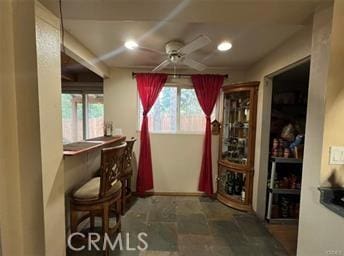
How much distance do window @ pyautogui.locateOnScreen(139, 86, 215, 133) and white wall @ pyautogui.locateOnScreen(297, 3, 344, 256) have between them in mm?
2237

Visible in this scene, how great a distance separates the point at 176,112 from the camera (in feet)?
12.0

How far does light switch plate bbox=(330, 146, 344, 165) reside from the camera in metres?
1.33

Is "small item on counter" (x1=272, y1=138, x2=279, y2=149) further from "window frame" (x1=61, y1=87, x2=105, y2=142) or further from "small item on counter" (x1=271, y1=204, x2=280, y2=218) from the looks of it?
"window frame" (x1=61, y1=87, x2=105, y2=142)

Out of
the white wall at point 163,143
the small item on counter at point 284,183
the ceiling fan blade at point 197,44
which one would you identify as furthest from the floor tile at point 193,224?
the ceiling fan blade at point 197,44

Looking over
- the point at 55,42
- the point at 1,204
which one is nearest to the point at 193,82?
the point at 55,42

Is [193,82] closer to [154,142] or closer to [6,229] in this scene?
[154,142]

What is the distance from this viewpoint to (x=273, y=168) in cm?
272

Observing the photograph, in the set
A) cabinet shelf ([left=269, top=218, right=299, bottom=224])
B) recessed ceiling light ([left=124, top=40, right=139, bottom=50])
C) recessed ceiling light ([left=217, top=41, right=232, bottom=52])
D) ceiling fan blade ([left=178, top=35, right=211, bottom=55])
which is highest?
recessed ceiling light ([left=217, top=41, right=232, bottom=52])

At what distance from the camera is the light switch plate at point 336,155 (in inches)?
52.6

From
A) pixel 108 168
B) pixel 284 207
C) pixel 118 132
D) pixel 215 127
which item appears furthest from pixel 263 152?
pixel 118 132

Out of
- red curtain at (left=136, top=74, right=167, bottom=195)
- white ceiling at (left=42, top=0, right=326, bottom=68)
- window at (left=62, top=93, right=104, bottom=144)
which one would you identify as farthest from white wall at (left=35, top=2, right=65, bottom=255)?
window at (left=62, top=93, right=104, bottom=144)

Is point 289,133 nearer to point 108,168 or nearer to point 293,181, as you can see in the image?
point 293,181

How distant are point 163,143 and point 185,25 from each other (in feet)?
6.95

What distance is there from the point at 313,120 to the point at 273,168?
1.48 meters
